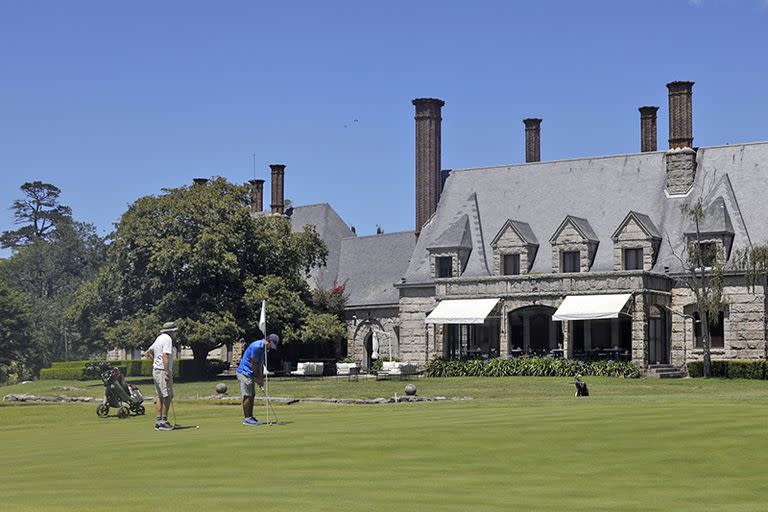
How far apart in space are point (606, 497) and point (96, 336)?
2207 inches

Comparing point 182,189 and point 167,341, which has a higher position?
point 182,189

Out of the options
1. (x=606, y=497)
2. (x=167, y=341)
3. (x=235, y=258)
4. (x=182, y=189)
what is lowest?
(x=606, y=497)

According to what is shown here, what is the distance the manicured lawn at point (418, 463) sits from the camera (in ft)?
47.2

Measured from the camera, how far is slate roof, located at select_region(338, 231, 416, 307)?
76369 mm

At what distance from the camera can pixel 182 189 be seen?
65438 millimetres

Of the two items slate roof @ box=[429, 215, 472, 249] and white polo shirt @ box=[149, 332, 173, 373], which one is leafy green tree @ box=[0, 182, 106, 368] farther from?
white polo shirt @ box=[149, 332, 173, 373]

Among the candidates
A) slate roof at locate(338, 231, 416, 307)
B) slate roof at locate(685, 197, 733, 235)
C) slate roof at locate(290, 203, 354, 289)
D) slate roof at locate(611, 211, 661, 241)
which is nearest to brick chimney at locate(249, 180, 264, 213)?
slate roof at locate(290, 203, 354, 289)

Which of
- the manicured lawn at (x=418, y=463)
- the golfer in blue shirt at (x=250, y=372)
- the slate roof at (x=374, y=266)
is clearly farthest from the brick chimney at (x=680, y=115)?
the golfer in blue shirt at (x=250, y=372)

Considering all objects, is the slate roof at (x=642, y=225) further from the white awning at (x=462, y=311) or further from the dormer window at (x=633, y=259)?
the white awning at (x=462, y=311)

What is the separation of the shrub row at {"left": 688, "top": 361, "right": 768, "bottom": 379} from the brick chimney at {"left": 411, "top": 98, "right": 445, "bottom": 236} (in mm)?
19763

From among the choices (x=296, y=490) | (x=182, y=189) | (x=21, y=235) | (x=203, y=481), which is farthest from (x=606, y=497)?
(x=21, y=235)

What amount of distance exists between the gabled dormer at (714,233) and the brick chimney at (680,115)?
13.6 feet

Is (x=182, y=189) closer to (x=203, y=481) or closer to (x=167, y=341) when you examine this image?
(x=167, y=341)

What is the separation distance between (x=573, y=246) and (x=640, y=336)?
22.6 feet
